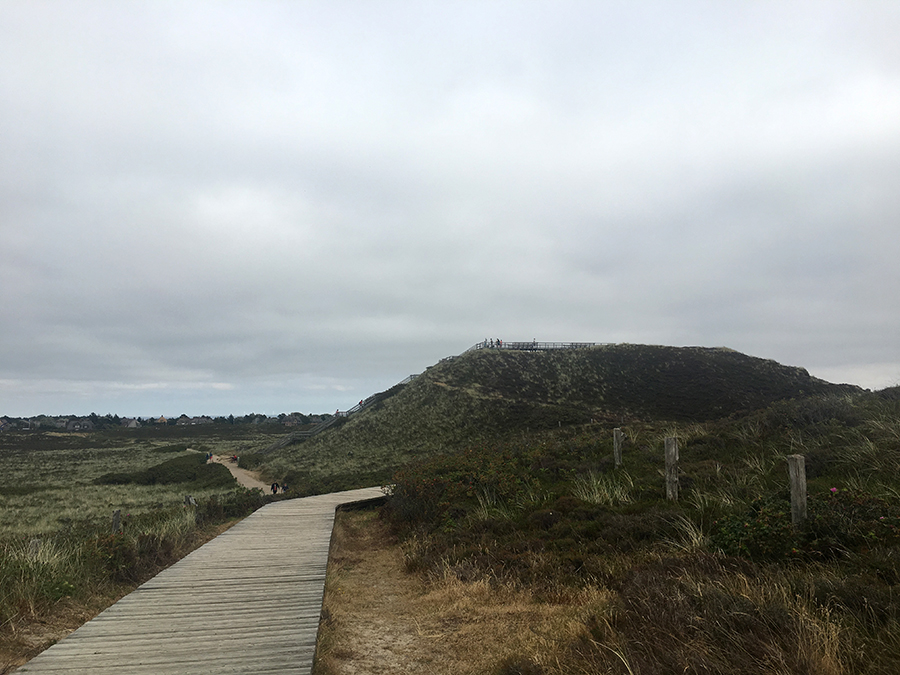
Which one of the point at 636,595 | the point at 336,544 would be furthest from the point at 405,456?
the point at 636,595

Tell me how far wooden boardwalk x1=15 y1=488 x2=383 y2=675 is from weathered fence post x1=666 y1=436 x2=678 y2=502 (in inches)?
269

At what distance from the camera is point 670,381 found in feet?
181

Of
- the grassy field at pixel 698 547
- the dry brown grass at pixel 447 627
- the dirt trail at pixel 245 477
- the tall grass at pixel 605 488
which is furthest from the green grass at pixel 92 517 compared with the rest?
the tall grass at pixel 605 488

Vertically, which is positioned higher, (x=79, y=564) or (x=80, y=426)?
→ (x=79, y=564)

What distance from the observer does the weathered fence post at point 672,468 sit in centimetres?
944

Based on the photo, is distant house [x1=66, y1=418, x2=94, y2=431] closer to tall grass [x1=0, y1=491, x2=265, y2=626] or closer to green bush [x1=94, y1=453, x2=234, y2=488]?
green bush [x1=94, y1=453, x2=234, y2=488]

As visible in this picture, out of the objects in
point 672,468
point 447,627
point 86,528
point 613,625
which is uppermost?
point 672,468

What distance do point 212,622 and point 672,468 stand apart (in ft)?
27.6

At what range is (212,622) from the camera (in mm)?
6102

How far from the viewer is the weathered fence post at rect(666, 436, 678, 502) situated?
31.0 feet

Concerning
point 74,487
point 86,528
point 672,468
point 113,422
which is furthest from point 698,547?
point 113,422

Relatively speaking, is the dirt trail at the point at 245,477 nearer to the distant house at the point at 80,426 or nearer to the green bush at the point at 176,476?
the green bush at the point at 176,476

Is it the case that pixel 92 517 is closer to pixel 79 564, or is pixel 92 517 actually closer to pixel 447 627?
pixel 79 564

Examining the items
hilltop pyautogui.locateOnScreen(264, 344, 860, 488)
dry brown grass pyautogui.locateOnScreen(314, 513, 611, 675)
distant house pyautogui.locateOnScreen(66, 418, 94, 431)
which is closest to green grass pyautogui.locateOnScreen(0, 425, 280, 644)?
dry brown grass pyautogui.locateOnScreen(314, 513, 611, 675)
